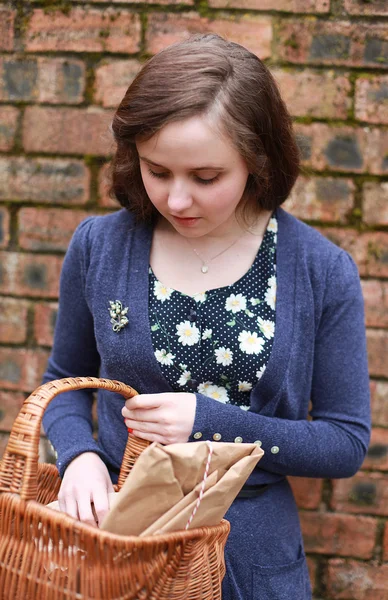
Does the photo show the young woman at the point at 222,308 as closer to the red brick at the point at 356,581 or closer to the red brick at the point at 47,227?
the red brick at the point at 47,227

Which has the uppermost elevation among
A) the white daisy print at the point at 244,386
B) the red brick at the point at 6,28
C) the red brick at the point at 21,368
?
the red brick at the point at 6,28

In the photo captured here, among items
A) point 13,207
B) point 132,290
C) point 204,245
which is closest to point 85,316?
point 132,290

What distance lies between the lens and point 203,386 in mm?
1148

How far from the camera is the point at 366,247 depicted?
1416 millimetres

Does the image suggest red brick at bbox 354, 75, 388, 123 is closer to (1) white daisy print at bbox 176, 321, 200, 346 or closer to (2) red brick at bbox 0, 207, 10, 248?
(1) white daisy print at bbox 176, 321, 200, 346

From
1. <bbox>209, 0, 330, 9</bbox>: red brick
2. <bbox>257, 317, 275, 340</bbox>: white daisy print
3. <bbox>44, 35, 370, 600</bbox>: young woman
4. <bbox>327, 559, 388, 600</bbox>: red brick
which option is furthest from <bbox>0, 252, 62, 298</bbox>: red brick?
<bbox>327, 559, 388, 600</bbox>: red brick

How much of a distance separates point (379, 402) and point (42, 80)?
105cm

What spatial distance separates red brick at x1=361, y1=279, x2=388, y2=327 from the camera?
1.42 meters

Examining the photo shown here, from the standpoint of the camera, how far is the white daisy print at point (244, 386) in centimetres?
114

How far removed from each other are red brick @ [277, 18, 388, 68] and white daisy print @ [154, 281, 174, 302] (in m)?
0.60

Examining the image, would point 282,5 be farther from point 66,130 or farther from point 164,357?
point 164,357

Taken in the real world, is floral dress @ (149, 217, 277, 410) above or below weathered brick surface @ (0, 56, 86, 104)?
below

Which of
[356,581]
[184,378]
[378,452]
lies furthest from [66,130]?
[356,581]

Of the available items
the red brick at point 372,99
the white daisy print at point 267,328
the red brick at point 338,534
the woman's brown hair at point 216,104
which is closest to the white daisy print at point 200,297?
the white daisy print at point 267,328
